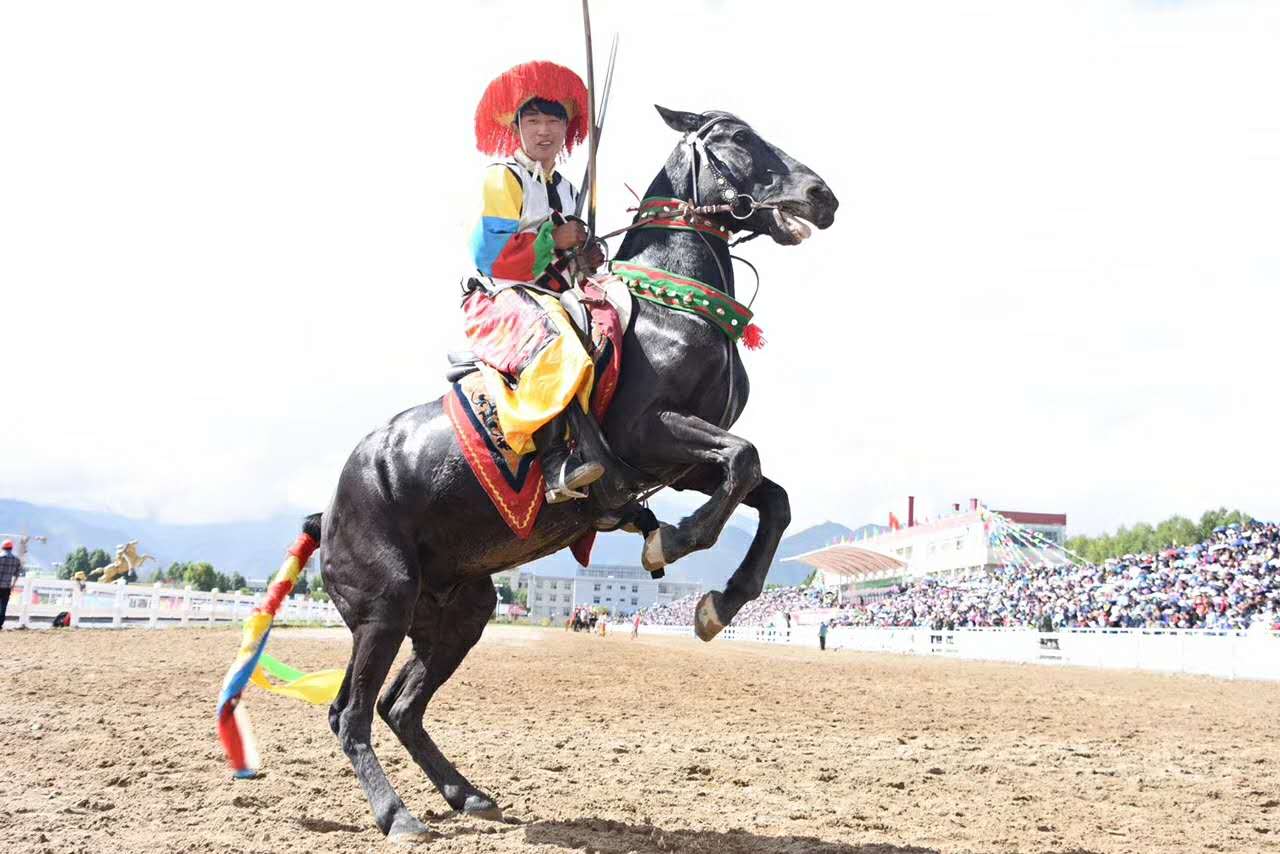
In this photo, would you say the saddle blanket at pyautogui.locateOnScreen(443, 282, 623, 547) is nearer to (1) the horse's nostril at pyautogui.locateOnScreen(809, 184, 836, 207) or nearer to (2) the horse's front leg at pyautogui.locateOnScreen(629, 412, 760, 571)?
(2) the horse's front leg at pyautogui.locateOnScreen(629, 412, 760, 571)

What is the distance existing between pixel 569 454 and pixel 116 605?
27.3 m

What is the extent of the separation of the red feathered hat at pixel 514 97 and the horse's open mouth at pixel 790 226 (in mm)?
1391

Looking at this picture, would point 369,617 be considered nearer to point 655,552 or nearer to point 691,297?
point 655,552

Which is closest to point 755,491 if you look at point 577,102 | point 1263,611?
point 577,102

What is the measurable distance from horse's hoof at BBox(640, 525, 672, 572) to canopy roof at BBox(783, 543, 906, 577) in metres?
90.8

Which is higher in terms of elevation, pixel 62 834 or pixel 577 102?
pixel 577 102

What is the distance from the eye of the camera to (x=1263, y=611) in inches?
1112

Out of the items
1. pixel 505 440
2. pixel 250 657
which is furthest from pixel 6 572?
pixel 505 440

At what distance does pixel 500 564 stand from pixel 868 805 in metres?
2.95

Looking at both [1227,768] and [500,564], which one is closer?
[500,564]

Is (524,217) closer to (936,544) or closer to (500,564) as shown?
(500,564)

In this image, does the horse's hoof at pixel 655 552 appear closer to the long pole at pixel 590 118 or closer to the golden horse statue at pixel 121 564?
the long pole at pixel 590 118

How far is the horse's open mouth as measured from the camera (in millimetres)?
5426

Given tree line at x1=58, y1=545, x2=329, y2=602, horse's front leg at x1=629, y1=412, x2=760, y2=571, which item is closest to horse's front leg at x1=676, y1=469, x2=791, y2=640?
horse's front leg at x1=629, y1=412, x2=760, y2=571
